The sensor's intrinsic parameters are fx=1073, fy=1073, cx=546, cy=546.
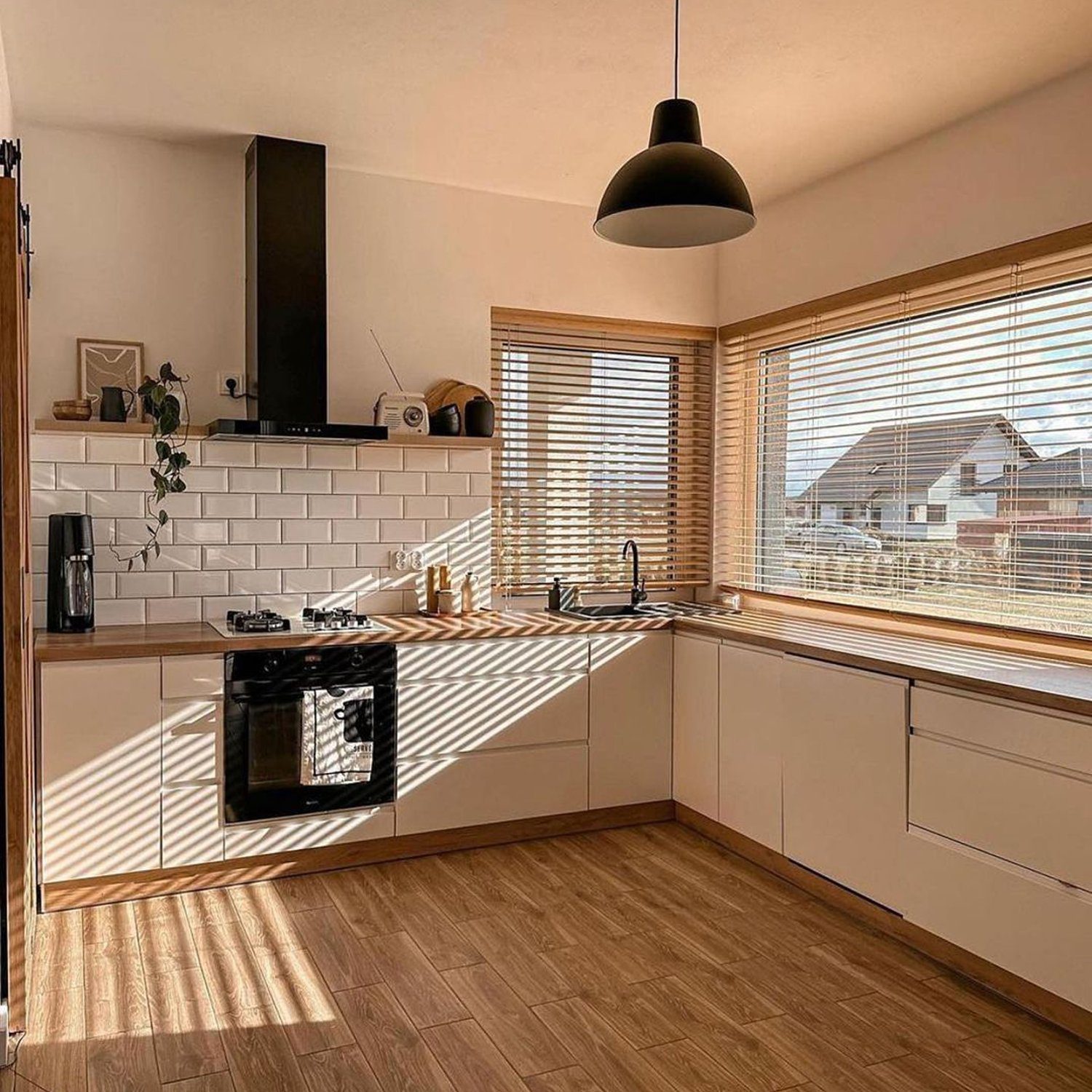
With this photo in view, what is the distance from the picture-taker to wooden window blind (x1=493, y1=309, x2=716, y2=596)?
193 inches

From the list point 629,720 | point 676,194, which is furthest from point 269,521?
point 676,194

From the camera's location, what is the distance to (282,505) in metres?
4.37

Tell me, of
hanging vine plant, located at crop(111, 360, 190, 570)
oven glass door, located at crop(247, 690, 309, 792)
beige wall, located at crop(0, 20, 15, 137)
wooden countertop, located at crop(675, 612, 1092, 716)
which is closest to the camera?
wooden countertop, located at crop(675, 612, 1092, 716)

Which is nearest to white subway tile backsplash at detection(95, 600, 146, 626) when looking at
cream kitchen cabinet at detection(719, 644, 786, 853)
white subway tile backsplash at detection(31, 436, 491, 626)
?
white subway tile backsplash at detection(31, 436, 491, 626)

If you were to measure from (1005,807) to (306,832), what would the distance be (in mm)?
2362

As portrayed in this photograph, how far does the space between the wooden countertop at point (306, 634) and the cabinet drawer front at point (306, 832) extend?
645 mm

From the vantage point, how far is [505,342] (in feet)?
15.9

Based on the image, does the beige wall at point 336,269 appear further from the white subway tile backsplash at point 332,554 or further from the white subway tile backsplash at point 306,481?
the white subway tile backsplash at point 332,554

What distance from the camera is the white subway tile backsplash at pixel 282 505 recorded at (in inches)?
171

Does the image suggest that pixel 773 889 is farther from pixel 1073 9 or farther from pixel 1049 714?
pixel 1073 9

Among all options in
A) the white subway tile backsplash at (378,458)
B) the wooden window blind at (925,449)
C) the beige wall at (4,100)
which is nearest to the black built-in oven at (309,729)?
the white subway tile backsplash at (378,458)

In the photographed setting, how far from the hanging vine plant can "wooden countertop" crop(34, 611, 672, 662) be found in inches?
13.0

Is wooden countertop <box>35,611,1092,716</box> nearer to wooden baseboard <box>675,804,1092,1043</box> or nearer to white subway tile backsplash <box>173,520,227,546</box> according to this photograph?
white subway tile backsplash <box>173,520,227,546</box>

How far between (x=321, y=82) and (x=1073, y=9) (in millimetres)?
2258
